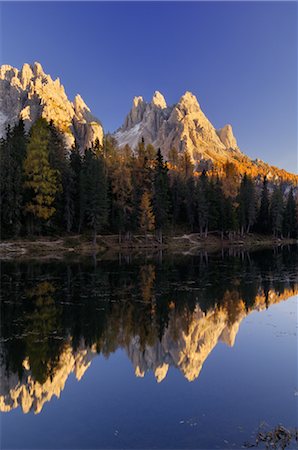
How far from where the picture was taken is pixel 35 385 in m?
13.2

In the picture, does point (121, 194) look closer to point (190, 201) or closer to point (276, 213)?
point (190, 201)

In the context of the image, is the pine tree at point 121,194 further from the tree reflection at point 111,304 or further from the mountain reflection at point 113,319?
the mountain reflection at point 113,319

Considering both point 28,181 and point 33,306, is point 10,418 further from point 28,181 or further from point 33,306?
point 28,181

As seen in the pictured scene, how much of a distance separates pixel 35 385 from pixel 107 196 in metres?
71.7

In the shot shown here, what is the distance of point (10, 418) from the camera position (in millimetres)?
11070

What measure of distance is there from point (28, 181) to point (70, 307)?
47.3m

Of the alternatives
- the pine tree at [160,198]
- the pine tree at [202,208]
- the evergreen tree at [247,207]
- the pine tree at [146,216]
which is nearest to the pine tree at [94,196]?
the pine tree at [146,216]

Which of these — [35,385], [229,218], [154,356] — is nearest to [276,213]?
[229,218]

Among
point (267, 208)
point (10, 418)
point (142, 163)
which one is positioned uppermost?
point (142, 163)

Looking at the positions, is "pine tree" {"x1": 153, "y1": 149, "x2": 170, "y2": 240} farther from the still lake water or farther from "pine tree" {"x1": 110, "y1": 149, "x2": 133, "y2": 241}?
the still lake water

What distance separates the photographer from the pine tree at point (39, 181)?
215ft

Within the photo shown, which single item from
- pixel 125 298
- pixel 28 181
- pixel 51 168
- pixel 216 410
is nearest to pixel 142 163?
pixel 51 168

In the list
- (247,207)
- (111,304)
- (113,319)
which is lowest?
(113,319)

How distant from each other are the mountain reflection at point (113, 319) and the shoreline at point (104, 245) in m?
20.7
